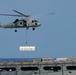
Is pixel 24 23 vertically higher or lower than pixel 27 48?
higher

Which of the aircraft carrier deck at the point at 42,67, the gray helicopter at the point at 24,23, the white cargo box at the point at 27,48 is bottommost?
the aircraft carrier deck at the point at 42,67

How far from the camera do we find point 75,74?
2781 inches

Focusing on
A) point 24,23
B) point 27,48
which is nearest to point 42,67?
point 27,48

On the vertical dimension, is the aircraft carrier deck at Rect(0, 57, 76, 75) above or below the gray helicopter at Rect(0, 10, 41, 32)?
below

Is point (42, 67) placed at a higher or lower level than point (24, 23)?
lower

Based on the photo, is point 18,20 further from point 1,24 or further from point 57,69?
point 57,69

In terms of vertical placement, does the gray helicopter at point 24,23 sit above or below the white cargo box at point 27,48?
above

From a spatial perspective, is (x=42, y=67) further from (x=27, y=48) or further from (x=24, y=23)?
(x=24, y=23)

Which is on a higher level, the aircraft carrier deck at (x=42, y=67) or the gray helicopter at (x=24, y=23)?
the gray helicopter at (x=24, y=23)

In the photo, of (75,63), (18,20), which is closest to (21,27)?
(18,20)

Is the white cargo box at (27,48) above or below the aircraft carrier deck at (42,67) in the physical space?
above

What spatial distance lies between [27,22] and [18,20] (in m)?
3.23

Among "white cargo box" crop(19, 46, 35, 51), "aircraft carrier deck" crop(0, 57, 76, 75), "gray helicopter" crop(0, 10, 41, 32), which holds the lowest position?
"aircraft carrier deck" crop(0, 57, 76, 75)

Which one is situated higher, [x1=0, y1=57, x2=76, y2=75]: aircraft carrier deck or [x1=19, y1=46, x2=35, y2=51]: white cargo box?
[x1=19, y1=46, x2=35, y2=51]: white cargo box
